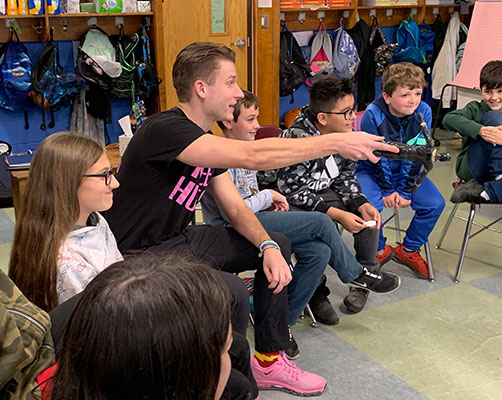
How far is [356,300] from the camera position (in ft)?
9.93

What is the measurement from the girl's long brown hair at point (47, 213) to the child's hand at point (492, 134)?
220 cm

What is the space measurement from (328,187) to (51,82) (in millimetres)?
2917

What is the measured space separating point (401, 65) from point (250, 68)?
8.96 ft

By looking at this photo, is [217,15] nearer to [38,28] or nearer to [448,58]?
[38,28]

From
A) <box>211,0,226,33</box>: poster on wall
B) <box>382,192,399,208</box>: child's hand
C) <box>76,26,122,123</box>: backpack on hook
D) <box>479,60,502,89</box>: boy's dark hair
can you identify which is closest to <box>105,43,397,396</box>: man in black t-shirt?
<box>382,192,399,208</box>: child's hand

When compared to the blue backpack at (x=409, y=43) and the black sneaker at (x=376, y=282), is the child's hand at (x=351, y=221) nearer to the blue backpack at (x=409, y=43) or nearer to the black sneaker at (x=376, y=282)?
the black sneaker at (x=376, y=282)

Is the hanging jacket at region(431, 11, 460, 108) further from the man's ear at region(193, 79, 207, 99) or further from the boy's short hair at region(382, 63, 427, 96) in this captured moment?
the man's ear at region(193, 79, 207, 99)

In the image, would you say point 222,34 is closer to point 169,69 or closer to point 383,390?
point 169,69

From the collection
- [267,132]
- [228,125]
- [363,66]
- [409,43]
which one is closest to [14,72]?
[267,132]

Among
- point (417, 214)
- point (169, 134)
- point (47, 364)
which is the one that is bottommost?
point (417, 214)

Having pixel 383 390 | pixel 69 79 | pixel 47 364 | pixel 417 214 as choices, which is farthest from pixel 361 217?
pixel 69 79

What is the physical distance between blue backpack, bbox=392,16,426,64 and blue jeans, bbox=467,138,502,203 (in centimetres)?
356

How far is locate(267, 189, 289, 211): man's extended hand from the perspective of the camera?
281 centimetres

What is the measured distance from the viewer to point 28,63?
16.2ft
